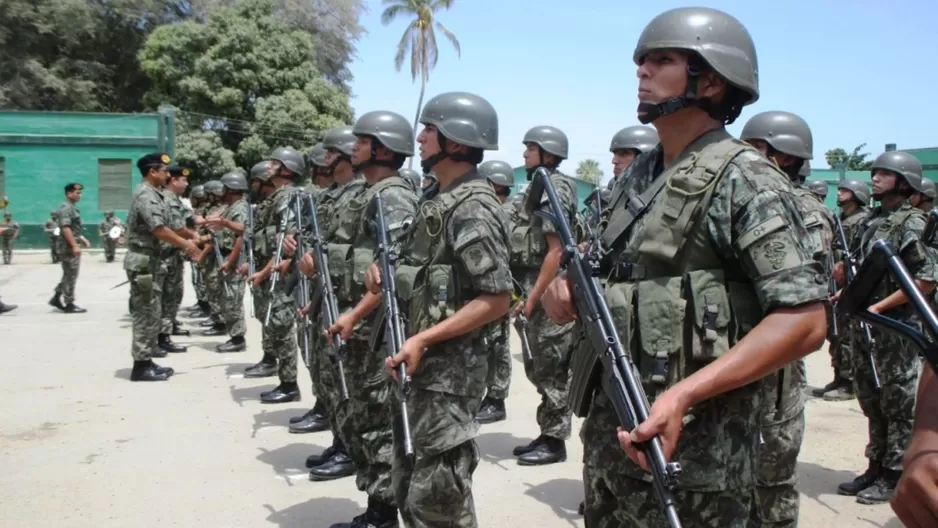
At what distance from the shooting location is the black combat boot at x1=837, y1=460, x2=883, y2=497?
16.6 ft

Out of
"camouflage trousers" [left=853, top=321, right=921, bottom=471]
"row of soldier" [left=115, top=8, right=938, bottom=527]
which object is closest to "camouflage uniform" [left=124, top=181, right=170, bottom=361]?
"row of soldier" [left=115, top=8, right=938, bottom=527]

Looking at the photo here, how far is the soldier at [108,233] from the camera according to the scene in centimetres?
2281

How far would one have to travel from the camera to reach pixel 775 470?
3.51 meters

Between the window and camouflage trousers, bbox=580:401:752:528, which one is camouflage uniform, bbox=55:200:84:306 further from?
the window

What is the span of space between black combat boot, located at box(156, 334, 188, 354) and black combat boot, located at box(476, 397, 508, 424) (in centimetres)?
492

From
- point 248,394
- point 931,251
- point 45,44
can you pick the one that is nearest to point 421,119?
point 931,251

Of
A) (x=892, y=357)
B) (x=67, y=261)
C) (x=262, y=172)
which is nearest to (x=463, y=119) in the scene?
(x=892, y=357)

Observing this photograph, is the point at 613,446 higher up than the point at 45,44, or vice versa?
the point at 45,44

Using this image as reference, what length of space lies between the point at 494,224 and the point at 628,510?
1.49 metres

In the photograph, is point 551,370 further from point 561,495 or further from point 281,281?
point 281,281

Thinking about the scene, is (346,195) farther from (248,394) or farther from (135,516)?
(248,394)

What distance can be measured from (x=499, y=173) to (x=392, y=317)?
5744 mm

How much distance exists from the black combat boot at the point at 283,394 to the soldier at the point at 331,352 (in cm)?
90

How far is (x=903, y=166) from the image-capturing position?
5375 millimetres
